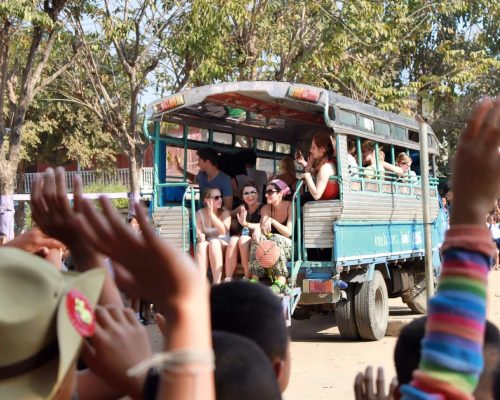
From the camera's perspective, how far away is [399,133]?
11516mm

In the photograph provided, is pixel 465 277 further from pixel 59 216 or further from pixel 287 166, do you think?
pixel 287 166

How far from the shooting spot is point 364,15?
18219 millimetres

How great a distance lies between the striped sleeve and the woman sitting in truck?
7476mm

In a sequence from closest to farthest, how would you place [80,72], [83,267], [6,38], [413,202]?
[83,267]
[413,202]
[6,38]
[80,72]

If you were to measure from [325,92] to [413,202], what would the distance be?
343 centimetres

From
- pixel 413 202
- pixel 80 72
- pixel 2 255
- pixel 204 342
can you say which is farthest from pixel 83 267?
pixel 80 72

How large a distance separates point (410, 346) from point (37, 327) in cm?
122

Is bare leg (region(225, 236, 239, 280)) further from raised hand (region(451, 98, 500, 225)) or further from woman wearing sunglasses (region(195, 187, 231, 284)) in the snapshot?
raised hand (region(451, 98, 500, 225))

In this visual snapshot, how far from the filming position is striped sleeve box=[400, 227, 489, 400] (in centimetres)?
155

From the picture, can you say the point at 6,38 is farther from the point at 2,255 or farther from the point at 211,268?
the point at 2,255

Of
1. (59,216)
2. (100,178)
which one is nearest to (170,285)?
(59,216)

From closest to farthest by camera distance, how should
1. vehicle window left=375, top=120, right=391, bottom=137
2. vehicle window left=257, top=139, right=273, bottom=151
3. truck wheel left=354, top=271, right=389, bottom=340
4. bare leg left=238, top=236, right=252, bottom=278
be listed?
1. bare leg left=238, top=236, right=252, bottom=278
2. truck wheel left=354, top=271, right=389, bottom=340
3. vehicle window left=375, top=120, right=391, bottom=137
4. vehicle window left=257, top=139, right=273, bottom=151

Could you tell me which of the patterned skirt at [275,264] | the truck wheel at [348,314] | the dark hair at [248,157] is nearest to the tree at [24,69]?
the dark hair at [248,157]

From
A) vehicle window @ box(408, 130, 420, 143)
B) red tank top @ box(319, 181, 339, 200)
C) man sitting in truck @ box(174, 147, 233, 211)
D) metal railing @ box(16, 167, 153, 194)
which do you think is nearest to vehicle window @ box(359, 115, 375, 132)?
red tank top @ box(319, 181, 339, 200)
